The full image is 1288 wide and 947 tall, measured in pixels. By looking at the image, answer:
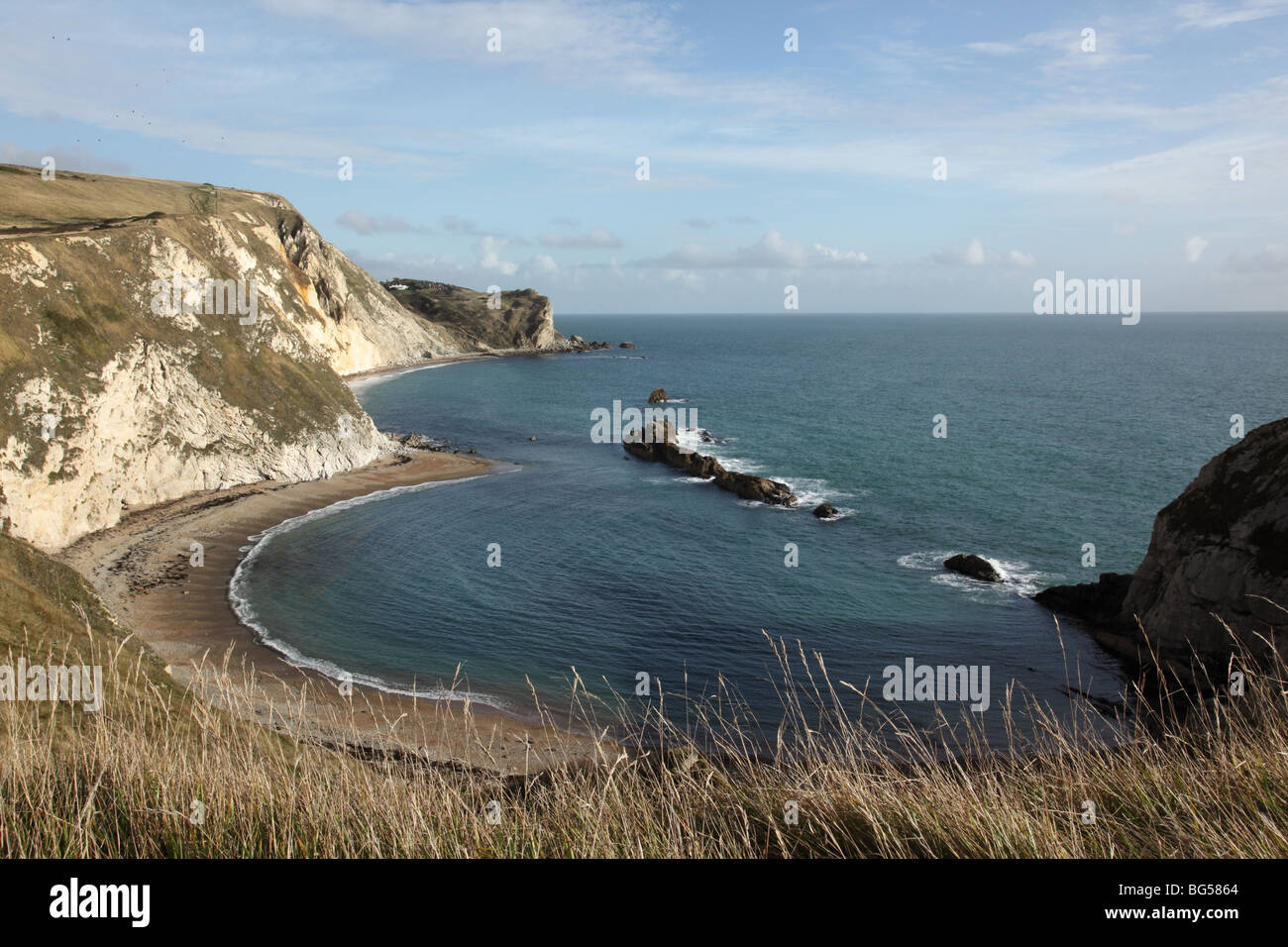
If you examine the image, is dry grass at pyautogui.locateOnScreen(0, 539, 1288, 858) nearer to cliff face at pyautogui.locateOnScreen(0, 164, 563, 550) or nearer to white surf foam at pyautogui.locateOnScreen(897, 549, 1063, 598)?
white surf foam at pyautogui.locateOnScreen(897, 549, 1063, 598)

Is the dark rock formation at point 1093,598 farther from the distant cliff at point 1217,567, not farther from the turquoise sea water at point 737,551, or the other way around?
the turquoise sea water at point 737,551

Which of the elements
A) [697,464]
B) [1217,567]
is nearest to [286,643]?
[1217,567]

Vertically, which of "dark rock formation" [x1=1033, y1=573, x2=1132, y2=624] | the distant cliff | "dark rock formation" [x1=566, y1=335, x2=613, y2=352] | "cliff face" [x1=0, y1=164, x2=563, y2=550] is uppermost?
"dark rock formation" [x1=566, y1=335, x2=613, y2=352]

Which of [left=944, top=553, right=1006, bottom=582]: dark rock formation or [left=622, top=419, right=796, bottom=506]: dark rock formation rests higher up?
[left=622, top=419, right=796, bottom=506]: dark rock formation

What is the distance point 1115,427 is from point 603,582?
2220 inches

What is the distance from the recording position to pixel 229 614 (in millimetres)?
31469

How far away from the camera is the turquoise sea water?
2859 cm

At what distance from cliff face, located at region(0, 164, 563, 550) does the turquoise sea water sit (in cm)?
801

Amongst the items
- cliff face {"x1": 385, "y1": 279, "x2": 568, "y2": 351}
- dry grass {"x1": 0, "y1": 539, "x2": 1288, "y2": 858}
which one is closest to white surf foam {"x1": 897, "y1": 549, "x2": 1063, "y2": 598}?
dry grass {"x1": 0, "y1": 539, "x2": 1288, "y2": 858}

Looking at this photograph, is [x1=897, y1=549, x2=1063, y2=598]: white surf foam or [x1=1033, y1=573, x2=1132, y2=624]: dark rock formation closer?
[x1=1033, y1=573, x2=1132, y2=624]: dark rock formation

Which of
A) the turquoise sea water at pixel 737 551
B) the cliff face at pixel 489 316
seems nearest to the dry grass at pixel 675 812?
the turquoise sea water at pixel 737 551

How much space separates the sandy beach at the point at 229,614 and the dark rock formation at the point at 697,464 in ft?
64.5

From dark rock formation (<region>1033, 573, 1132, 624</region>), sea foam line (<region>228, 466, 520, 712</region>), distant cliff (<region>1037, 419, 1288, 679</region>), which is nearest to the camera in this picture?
distant cliff (<region>1037, 419, 1288, 679</region>)
